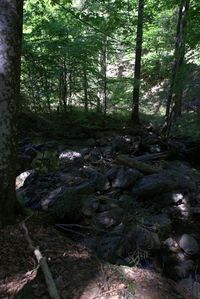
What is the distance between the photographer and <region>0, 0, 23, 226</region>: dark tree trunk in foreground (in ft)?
12.8

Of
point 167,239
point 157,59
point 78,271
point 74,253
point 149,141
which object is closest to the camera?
point 78,271

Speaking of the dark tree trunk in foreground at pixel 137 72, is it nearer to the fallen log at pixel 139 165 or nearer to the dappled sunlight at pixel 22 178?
the fallen log at pixel 139 165

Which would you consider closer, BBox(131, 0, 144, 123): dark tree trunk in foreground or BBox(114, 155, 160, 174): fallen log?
BBox(114, 155, 160, 174): fallen log

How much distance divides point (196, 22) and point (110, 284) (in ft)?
30.3

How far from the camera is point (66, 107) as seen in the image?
14.2m

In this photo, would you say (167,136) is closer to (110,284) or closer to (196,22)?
(196,22)

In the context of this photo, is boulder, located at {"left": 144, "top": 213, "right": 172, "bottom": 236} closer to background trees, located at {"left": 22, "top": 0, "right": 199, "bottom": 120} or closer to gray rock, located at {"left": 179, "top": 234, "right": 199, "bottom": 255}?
gray rock, located at {"left": 179, "top": 234, "right": 199, "bottom": 255}

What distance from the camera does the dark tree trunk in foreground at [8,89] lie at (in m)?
3.90

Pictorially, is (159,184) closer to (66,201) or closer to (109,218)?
(109,218)

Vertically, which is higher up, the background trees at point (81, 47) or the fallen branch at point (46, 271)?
the background trees at point (81, 47)

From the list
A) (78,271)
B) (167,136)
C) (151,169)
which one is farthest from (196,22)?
(78,271)

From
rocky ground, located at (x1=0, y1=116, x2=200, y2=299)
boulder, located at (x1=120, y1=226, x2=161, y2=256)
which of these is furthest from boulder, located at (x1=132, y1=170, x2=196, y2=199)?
boulder, located at (x1=120, y1=226, x2=161, y2=256)

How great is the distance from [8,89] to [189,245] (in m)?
3.67

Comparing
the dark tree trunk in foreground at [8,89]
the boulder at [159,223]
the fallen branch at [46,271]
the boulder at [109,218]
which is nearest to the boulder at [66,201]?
the boulder at [109,218]
